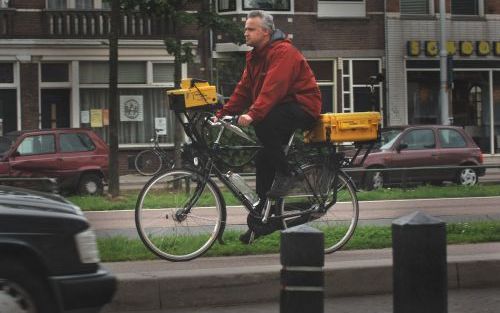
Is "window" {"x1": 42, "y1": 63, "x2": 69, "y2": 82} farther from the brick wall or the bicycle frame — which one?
the bicycle frame

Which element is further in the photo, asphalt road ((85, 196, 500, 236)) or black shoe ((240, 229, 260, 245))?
asphalt road ((85, 196, 500, 236))

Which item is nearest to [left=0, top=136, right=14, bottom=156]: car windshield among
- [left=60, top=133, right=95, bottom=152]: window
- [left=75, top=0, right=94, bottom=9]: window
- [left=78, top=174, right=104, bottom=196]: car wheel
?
[left=60, top=133, right=95, bottom=152]: window

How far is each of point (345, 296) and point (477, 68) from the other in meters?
22.7

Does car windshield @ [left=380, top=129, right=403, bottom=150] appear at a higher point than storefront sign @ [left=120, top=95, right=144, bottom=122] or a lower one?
lower

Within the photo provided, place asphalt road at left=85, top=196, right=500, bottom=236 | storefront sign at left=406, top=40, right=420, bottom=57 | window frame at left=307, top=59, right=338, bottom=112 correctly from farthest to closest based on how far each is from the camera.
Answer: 1. storefront sign at left=406, top=40, right=420, bottom=57
2. window frame at left=307, top=59, right=338, bottom=112
3. asphalt road at left=85, top=196, right=500, bottom=236

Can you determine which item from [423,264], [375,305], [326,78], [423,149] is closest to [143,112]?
[326,78]

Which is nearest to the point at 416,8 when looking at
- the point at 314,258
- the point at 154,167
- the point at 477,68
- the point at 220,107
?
the point at 477,68

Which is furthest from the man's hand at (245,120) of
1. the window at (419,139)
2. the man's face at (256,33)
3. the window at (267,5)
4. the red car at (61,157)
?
the window at (267,5)

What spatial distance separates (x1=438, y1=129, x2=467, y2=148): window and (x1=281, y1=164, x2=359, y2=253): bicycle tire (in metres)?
11.9

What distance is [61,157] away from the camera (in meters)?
17.0

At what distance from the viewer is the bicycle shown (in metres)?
6.45

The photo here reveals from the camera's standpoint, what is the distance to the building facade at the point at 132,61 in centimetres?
2367

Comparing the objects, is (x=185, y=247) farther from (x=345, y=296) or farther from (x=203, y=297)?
(x=345, y=296)

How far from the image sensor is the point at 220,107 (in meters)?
6.71
